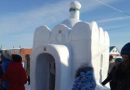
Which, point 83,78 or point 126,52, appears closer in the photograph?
point 126,52

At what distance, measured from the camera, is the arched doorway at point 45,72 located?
11637 millimetres

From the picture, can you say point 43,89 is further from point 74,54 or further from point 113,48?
point 113,48

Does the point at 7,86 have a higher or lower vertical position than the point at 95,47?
lower

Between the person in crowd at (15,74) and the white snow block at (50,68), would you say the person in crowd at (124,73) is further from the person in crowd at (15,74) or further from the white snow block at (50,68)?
the white snow block at (50,68)

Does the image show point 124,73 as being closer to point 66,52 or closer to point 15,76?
point 15,76

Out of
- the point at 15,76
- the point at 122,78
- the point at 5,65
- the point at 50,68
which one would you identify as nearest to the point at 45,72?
the point at 50,68

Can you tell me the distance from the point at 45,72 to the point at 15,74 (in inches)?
155

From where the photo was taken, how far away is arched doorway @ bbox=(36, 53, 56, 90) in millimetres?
11637

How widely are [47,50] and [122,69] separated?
610 centimetres

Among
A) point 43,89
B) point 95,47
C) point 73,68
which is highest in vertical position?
point 95,47

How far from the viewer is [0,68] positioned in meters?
8.18

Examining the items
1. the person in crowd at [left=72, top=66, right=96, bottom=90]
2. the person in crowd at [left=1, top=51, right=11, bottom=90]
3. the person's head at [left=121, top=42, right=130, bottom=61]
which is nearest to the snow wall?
the person in crowd at [left=1, top=51, right=11, bottom=90]

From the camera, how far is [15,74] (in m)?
7.97

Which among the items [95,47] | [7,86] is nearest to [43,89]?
[95,47]
